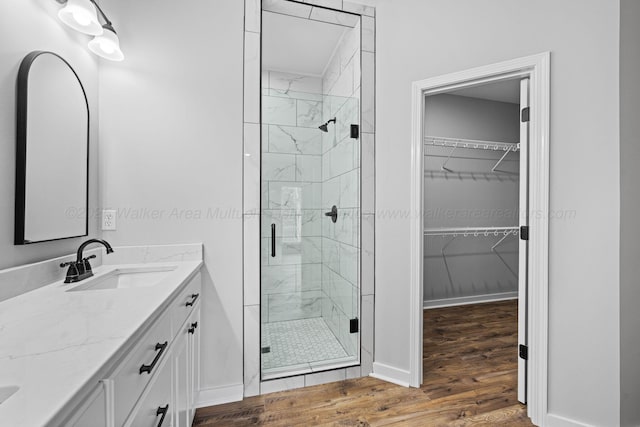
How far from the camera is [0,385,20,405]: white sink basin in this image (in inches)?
21.6

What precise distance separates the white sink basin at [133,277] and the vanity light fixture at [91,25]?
117cm

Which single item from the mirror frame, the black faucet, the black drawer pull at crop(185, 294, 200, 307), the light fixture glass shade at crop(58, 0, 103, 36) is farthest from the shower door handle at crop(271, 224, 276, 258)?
the light fixture glass shade at crop(58, 0, 103, 36)

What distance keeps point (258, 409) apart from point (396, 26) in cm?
268

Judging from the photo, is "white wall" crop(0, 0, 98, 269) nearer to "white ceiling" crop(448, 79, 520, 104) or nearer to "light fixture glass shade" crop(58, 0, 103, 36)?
"light fixture glass shade" crop(58, 0, 103, 36)

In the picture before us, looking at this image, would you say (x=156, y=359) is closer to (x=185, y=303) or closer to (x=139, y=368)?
(x=139, y=368)

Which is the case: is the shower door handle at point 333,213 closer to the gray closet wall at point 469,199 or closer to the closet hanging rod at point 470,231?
the closet hanging rod at point 470,231

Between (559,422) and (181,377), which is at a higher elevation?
(181,377)

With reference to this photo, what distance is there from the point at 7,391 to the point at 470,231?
13.0 feet

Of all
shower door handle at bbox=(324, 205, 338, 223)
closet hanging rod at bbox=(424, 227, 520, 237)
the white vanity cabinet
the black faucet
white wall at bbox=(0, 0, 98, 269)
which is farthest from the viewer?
closet hanging rod at bbox=(424, 227, 520, 237)

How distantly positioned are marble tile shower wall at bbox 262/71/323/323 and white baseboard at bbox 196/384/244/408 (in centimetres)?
45

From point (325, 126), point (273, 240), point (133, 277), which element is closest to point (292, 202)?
point (273, 240)

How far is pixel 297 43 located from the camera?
8.95 ft

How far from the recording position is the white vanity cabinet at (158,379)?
26.8 inches

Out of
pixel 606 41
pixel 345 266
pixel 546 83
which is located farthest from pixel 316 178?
pixel 606 41
